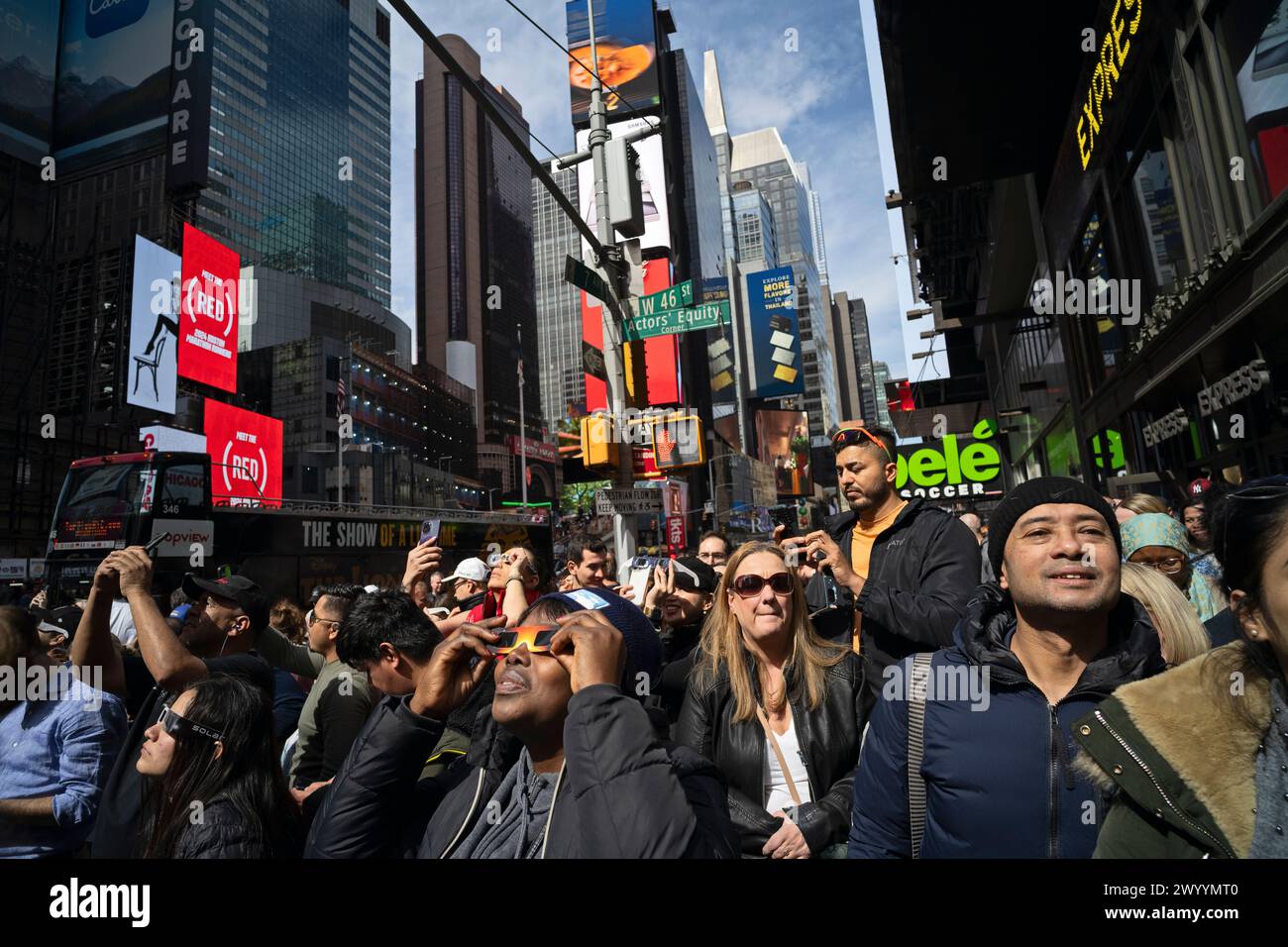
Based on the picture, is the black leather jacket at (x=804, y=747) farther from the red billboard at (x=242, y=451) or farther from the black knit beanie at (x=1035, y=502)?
the red billboard at (x=242, y=451)

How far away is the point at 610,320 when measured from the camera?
32.7 ft

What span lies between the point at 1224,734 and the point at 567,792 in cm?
157

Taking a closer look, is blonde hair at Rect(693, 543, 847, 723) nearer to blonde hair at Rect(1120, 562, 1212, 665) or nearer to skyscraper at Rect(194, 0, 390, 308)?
blonde hair at Rect(1120, 562, 1212, 665)

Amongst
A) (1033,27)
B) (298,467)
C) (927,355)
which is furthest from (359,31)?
(1033,27)

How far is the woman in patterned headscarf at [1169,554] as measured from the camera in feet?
13.2

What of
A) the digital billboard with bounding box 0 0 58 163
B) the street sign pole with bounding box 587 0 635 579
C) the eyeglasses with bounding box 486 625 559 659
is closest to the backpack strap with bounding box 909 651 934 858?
the eyeglasses with bounding box 486 625 559 659

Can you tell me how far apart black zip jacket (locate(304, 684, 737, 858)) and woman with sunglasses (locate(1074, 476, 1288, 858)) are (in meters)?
0.97

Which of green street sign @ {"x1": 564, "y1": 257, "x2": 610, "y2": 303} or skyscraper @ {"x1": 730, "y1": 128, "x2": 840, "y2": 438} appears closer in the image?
green street sign @ {"x1": 564, "y1": 257, "x2": 610, "y2": 303}

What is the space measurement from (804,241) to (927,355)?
167245 millimetres

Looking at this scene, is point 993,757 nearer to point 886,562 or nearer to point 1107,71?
point 886,562

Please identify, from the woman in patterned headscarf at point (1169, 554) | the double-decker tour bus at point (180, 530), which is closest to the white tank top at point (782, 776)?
the woman in patterned headscarf at point (1169, 554)

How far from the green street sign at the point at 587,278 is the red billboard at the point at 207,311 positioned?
33.2 metres

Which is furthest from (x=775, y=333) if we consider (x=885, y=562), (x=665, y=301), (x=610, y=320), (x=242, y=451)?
(x=885, y=562)

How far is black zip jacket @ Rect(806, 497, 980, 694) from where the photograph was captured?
3.05 m
